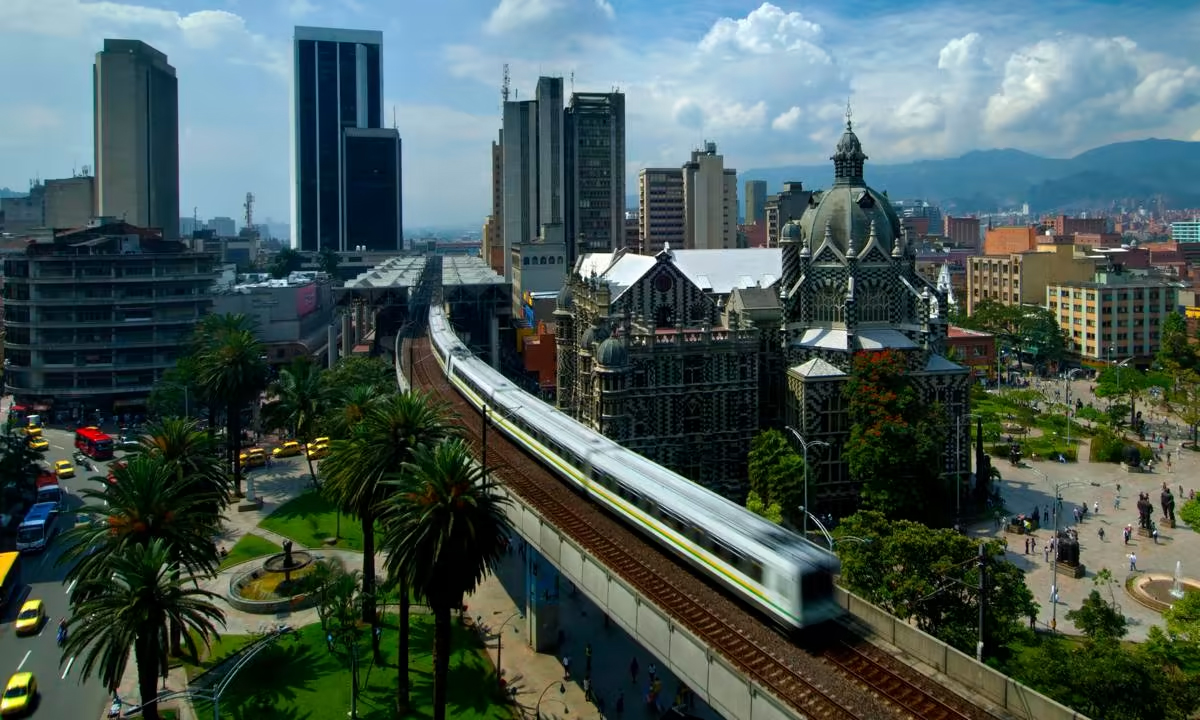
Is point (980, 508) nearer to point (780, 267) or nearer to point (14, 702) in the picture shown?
point (780, 267)

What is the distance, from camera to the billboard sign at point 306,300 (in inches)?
5276

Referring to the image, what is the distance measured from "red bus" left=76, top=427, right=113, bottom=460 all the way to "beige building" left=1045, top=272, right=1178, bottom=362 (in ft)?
450

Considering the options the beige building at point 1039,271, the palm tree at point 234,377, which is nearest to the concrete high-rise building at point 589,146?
the beige building at point 1039,271

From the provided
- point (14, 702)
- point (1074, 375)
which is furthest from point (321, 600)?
point (1074, 375)

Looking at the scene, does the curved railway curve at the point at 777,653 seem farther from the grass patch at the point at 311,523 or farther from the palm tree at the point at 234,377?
the palm tree at the point at 234,377

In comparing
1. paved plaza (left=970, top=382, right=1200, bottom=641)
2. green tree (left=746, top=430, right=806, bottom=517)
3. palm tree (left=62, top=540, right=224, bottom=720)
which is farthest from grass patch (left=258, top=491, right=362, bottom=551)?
paved plaza (left=970, top=382, right=1200, bottom=641)

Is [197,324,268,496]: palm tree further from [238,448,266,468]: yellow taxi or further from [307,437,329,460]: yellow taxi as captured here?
[307,437,329,460]: yellow taxi

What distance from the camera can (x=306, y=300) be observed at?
139 meters

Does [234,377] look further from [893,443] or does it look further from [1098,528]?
[1098,528]

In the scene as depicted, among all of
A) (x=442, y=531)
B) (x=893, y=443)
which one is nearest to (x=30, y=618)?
(x=442, y=531)

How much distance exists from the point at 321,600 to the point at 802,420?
39065mm

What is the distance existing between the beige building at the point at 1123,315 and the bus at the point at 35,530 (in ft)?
459

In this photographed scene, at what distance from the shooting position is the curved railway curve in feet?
88.7

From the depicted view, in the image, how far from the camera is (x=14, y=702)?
40281 millimetres
